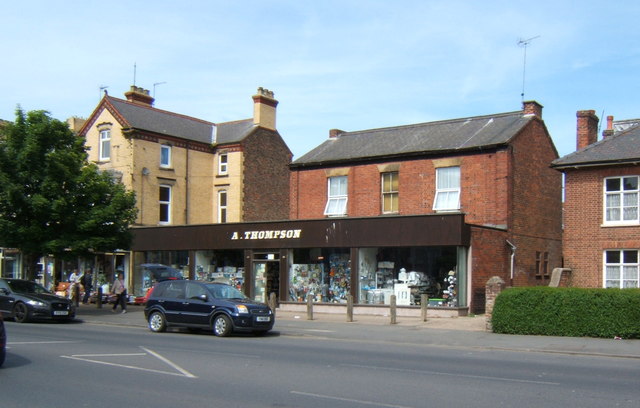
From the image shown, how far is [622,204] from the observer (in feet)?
77.7

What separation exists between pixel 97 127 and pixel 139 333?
2064cm

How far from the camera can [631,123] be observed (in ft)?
95.8

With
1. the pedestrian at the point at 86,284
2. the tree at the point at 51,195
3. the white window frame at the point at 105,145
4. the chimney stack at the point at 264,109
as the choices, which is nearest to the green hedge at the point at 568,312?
the tree at the point at 51,195

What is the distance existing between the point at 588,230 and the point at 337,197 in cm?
1139

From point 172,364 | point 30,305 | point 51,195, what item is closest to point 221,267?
point 51,195

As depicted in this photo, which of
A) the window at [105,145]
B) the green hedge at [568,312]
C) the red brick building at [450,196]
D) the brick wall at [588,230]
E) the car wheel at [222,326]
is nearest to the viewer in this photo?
the green hedge at [568,312]

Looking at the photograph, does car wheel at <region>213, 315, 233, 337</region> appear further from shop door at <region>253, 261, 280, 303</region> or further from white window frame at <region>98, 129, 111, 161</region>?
white window frame at <region>98, 129, 111, 161</region>

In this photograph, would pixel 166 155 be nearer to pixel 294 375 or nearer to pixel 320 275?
pixel 320 275

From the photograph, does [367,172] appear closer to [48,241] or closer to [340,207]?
[340,207]

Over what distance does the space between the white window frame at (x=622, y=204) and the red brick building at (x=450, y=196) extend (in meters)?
3.81

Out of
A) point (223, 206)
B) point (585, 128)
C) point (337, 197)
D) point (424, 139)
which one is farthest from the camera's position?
Answer: point (223, 206)

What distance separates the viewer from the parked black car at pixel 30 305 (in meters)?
21.7

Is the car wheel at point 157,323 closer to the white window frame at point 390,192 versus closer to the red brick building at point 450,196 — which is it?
the red brick building at point 450,196

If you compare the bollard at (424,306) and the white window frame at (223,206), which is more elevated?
the white window frame at (223,206)
